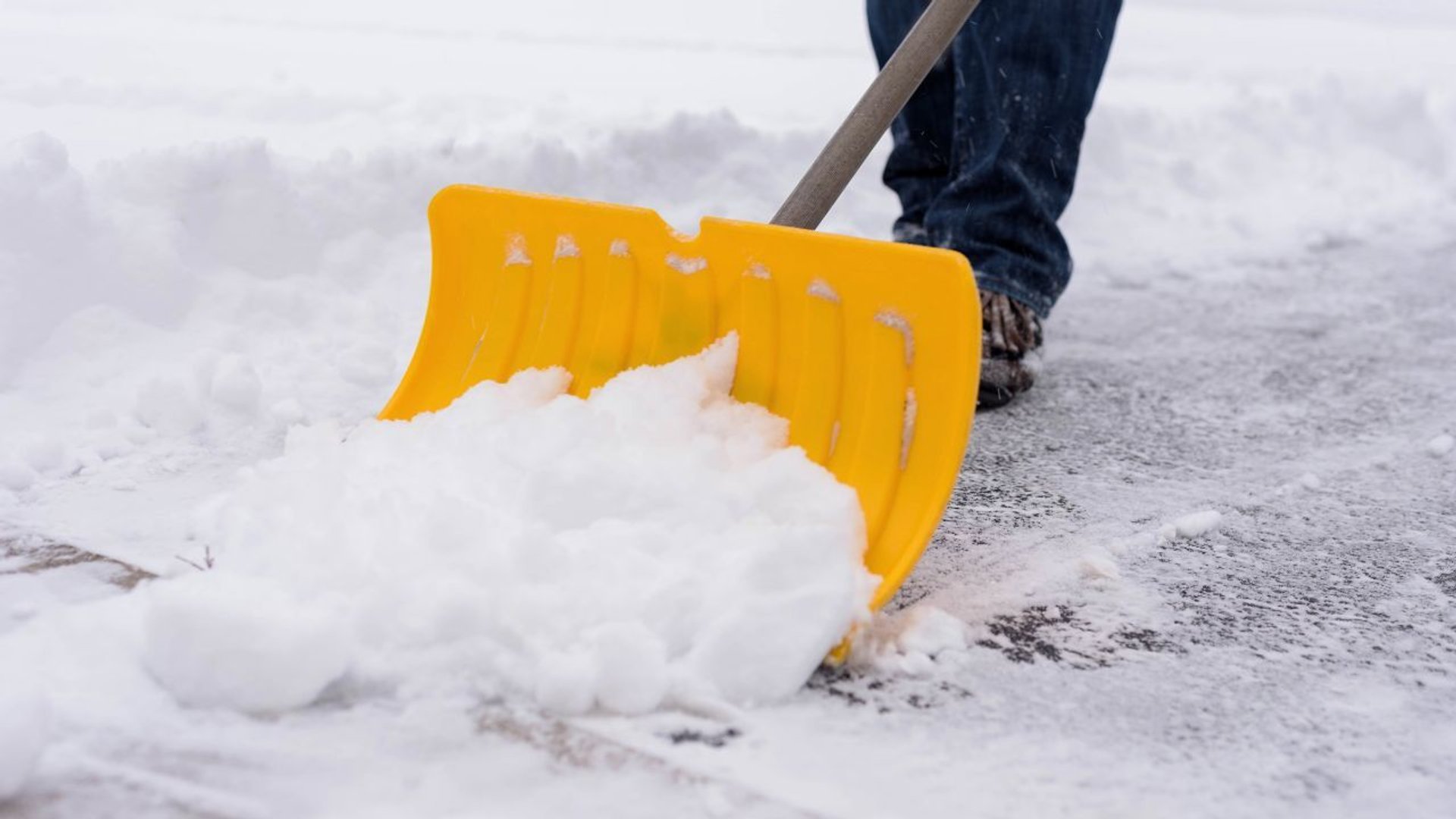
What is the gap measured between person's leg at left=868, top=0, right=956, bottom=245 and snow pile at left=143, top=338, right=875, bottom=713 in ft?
5.27

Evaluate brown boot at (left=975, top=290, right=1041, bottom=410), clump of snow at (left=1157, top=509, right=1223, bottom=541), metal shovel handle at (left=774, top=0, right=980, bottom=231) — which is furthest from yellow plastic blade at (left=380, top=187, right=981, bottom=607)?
brown boot at (left=975, top=290, right=1041, bottom=410)

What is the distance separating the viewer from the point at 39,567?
4.85 feet

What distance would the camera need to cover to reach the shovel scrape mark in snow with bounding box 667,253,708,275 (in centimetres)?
171

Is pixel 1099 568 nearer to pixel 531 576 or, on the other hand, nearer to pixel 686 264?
pixel 686 264

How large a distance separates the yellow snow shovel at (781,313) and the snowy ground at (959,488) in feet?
0.65

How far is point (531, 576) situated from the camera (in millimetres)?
1277

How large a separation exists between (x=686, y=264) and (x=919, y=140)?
1.50 m

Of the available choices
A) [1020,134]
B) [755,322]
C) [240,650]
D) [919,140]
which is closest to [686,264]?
[755,322]

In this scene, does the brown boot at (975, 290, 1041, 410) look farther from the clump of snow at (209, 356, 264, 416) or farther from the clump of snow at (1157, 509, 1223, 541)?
the clump of snow at (209, 356, 264, 416)

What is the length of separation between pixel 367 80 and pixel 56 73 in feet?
3.30

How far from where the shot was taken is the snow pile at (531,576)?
1188 mm

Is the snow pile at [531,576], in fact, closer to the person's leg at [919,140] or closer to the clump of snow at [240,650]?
the clump of snow at [240,650]

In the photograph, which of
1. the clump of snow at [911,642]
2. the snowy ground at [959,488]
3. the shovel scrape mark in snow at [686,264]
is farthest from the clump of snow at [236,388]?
the clump of snow at [911,642]

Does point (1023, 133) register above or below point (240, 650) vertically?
above
